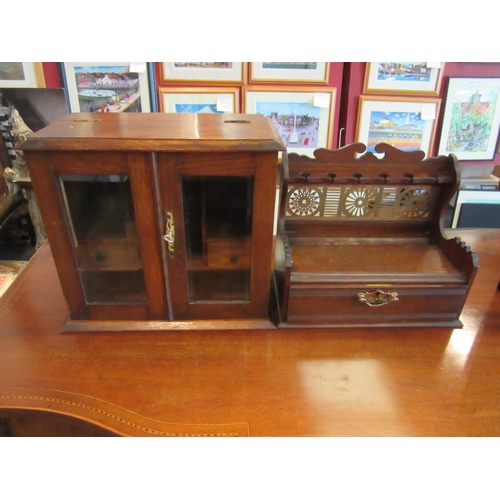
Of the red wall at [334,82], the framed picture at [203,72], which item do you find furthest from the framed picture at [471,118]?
the framed picture at [203,72]

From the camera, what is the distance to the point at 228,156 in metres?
0.80

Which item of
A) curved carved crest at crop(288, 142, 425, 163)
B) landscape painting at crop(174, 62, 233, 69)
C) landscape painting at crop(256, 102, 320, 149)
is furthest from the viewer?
landscape painting at crop(256, 102, 320, 149)

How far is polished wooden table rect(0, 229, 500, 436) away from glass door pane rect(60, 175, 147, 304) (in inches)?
4.9

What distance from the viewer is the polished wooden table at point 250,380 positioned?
76 centimetres

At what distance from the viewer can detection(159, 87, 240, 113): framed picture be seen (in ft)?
5.93

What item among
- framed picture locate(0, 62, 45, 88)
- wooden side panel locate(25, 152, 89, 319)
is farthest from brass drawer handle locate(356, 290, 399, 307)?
framed picture locate(0, 62, 45, 88)

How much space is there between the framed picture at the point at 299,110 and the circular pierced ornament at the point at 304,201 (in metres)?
0.95

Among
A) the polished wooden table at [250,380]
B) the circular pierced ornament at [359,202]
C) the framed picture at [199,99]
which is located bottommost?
the polished wooden table at [250,380]

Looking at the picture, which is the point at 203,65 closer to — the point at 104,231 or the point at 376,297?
the point at 104,231

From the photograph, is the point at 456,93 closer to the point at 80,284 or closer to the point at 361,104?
the point at 361,104

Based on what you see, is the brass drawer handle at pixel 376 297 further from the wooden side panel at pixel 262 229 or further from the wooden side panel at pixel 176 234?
the wooden side panel at pixel 176 234

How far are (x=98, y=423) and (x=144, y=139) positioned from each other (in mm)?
575

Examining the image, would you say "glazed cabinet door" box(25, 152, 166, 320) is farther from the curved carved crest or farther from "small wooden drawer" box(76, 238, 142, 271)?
the curved carved crest

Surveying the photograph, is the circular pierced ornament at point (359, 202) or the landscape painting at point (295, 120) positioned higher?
the landscape painting at point (295, 120)
